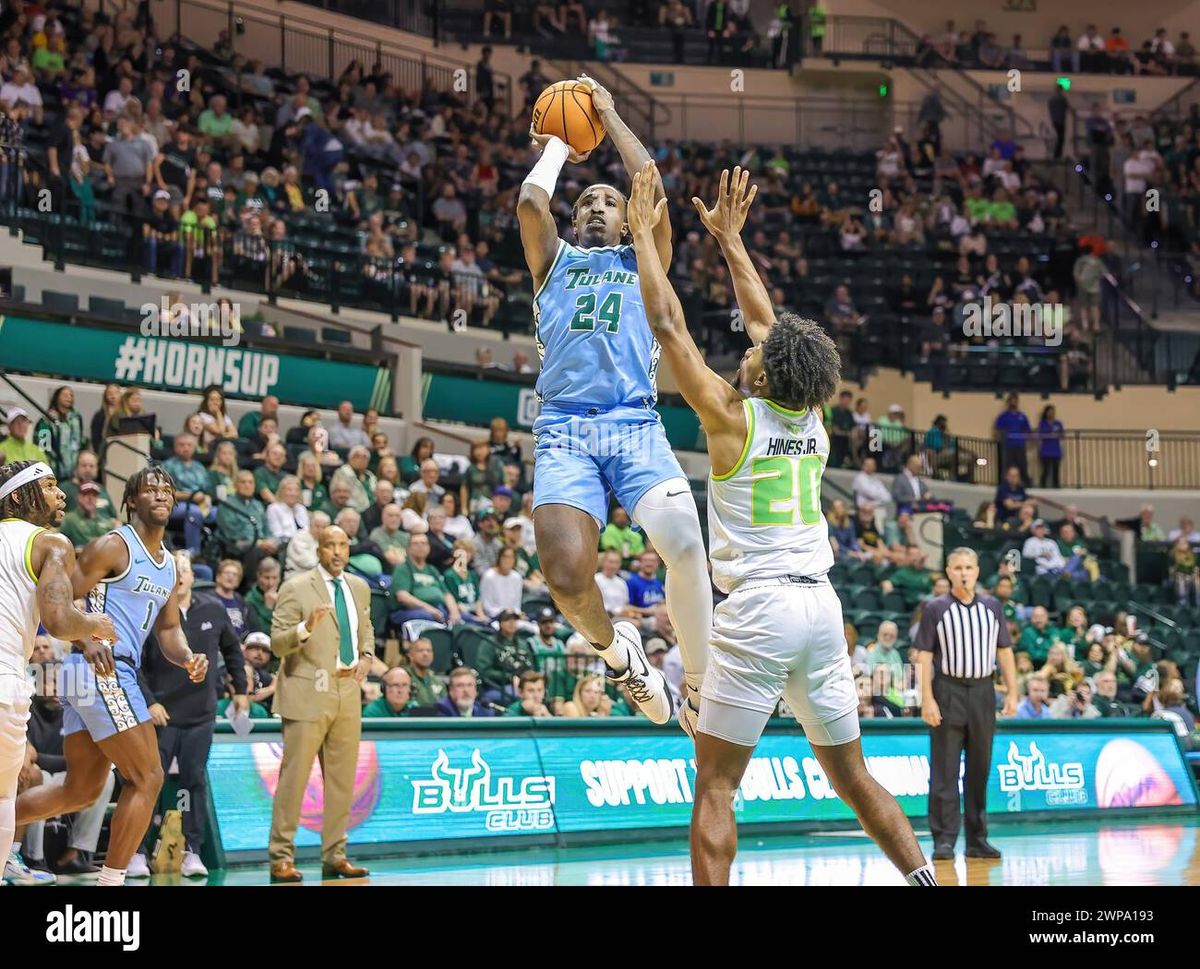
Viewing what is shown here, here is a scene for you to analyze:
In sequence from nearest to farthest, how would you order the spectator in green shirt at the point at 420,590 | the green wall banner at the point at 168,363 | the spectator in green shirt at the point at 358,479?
1. the spectator in green shirt at the point at 420,590
2. the spectator in green shirt at the point at 358,479
3. the green wall banner at the point at 168,363

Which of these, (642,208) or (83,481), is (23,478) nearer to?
(642,208)

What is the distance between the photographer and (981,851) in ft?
36.6

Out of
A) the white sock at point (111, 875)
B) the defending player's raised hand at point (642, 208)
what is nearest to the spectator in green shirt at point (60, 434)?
the white sock at point (111, 875)

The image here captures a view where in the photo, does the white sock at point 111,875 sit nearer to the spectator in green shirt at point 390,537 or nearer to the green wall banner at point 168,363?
the spectator in green shirt at point 390,537

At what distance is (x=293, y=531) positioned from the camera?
1433 cm

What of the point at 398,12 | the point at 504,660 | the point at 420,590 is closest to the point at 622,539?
the point at 420,590

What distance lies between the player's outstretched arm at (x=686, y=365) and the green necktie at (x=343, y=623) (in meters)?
4.38

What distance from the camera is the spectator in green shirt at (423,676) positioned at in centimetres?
1250

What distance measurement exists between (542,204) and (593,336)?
1.98ft

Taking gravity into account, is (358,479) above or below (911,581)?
above

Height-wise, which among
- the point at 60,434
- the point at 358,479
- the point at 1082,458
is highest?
the point at 1082,458

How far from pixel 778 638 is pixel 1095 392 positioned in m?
22.8

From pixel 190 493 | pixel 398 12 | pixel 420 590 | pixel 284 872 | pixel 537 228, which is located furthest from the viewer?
pixel 398 12
